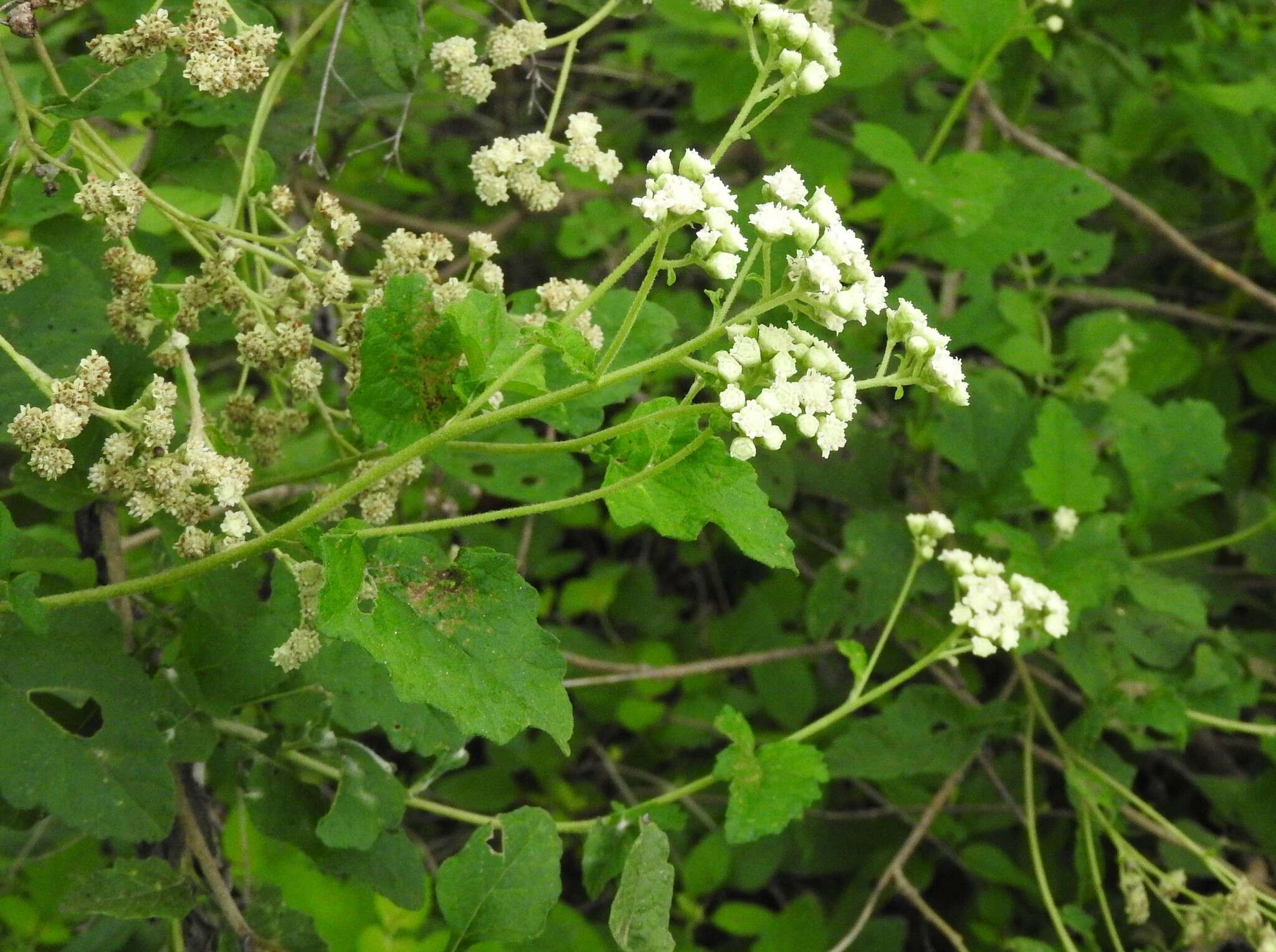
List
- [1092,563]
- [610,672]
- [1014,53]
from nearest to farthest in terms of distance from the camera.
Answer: [1092,563] → [610,672] → [1014,53]

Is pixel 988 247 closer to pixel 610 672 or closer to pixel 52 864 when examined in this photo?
pixel 610 672

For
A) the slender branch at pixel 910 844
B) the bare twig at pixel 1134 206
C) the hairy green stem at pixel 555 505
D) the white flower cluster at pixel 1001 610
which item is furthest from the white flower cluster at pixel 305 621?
the bare twig at pixel 1134 206

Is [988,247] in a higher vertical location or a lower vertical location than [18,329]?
lower

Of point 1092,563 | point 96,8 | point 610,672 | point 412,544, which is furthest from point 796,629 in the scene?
point 96,8

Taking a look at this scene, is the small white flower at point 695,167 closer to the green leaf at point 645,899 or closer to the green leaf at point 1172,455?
the green leaf at point 645,899

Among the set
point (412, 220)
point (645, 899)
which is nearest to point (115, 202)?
point (645, 899)

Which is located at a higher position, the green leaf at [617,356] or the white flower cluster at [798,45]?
the white flower cluster at [798,45]

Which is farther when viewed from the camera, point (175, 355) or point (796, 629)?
point (796, 629)
